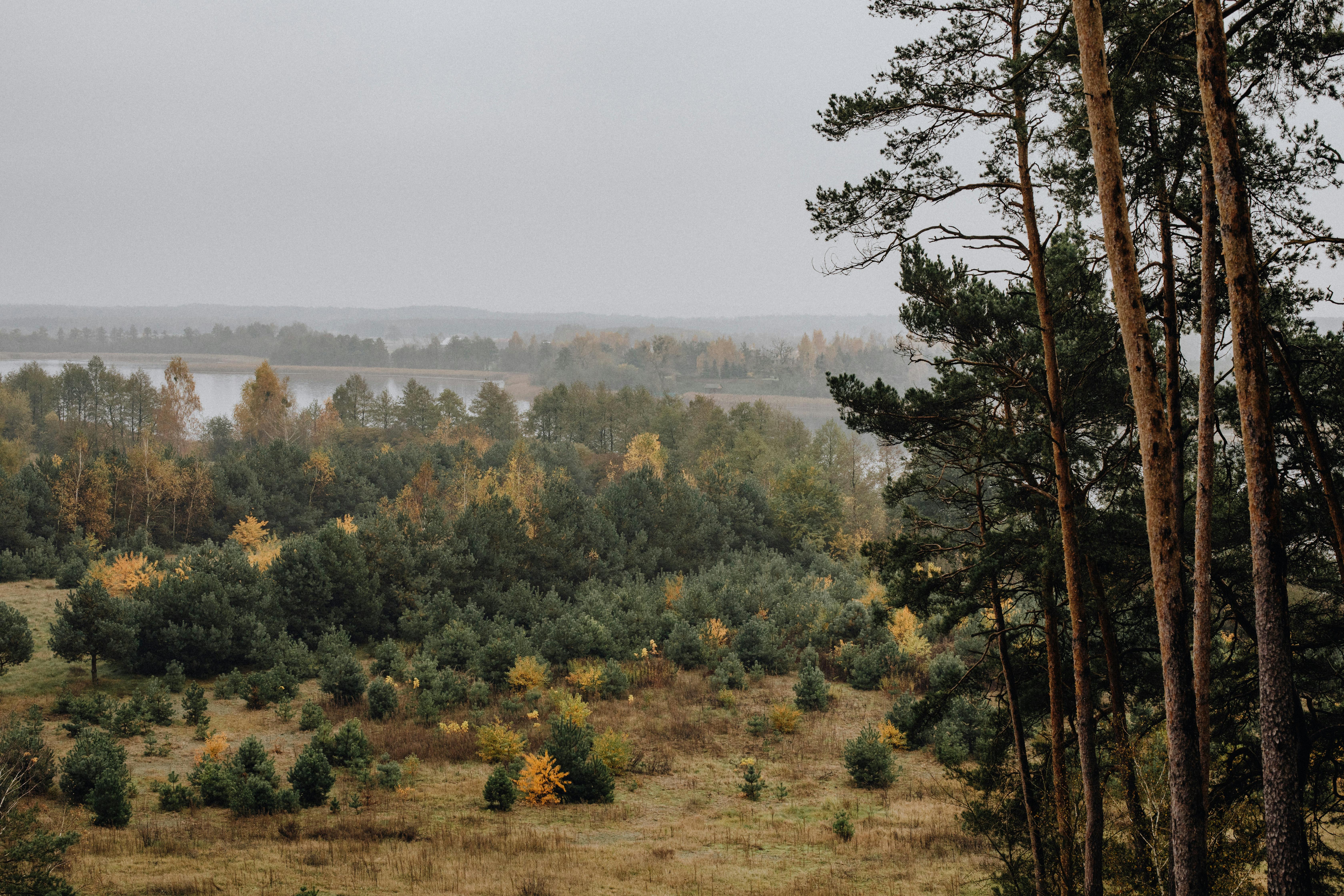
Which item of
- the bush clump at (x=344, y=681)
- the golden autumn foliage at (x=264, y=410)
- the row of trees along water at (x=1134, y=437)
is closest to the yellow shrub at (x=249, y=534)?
the bush clump at (x=344, y=681)

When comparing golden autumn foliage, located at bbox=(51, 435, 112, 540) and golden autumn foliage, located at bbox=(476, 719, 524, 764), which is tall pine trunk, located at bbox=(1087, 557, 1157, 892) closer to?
golden autumn foliage, located at bbox=(476, 719, 524, 764)

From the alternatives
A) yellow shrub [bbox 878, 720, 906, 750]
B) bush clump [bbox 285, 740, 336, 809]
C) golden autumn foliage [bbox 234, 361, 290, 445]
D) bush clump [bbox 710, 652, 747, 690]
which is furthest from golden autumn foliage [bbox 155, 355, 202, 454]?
yellow shrub [bbox 878, 720, 906, 750]

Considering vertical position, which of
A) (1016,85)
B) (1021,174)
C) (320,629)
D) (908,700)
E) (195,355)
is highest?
(195,355)

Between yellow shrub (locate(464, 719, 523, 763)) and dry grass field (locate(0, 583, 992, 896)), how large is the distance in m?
0.50

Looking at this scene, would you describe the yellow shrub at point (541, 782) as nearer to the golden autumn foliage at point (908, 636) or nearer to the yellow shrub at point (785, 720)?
the yellow shrub at point (785, 720)

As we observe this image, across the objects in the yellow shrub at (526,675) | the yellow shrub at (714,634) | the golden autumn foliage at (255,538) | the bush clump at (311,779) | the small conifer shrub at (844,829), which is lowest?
the yellow shrub at (714,634)

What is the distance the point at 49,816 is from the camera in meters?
12.9

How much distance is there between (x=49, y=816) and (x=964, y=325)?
15.1 m

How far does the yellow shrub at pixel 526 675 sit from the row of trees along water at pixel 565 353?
8137 cm

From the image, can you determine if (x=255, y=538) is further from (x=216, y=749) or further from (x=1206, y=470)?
(x=1206, y=470)

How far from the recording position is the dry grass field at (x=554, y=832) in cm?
1118

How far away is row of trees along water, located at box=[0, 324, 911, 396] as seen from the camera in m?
130

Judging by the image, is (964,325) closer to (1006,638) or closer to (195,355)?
(1006,638)

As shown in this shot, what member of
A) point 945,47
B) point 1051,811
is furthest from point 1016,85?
point 1051,811
